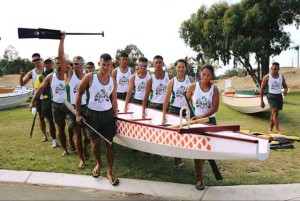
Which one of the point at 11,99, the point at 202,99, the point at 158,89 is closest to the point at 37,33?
the point at 158,89

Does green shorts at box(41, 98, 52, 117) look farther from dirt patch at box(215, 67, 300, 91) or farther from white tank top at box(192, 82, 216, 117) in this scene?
dirt patch at box(215, 67, 300, 91)

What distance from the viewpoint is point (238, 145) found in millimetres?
3908

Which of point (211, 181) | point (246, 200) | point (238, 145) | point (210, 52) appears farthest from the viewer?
point (210, 52)

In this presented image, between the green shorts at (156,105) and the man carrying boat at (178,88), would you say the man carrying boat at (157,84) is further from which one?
the man carrying boat at (178,88)

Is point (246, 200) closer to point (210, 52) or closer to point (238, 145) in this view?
point (238, 145)

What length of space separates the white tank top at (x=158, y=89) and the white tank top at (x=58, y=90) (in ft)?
5.18

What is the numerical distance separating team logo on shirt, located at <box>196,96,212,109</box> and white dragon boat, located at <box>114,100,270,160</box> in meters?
0.28

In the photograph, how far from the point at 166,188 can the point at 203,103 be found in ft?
4.08

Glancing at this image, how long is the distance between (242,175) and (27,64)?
49934 mm

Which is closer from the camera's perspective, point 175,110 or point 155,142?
point 155,142

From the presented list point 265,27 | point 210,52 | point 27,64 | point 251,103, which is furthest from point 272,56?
point 27,64

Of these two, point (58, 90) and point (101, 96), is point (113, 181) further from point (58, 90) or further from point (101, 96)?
point (58, 90)

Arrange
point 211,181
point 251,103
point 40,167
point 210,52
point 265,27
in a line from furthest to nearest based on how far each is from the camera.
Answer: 1. point 210,52
2. point 265,27
3. point 251,103
4. point 40,167
5. point 211,181

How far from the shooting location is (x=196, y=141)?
4207 millimetres
